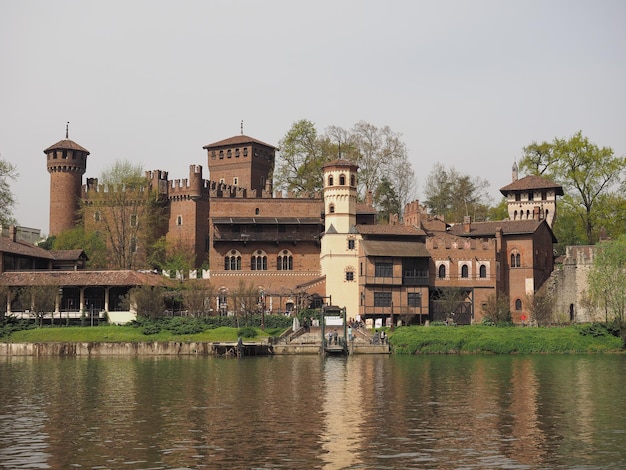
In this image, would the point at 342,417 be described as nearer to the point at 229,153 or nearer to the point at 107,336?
the point at 107,336

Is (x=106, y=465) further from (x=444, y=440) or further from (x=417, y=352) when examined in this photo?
(x=417, y=352)

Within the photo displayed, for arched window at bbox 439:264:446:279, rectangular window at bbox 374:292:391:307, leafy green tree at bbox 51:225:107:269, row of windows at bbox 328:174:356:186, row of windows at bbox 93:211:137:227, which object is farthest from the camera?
row of windows at bbox 93:211:137:227

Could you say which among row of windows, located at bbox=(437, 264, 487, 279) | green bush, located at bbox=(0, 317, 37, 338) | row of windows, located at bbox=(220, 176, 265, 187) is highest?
row of windows, located at bbox=(220, 176, 265, 187)

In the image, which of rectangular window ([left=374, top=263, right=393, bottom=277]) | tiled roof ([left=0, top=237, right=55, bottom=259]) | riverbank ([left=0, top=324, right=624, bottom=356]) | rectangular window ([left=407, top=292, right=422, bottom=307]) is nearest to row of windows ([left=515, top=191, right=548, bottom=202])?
rectangular window ([left=407, top=292, right=422, bottom=307])

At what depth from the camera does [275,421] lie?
28234 mm

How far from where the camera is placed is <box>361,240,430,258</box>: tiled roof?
220 ft

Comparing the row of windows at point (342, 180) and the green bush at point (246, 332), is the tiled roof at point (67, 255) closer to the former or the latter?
the row of windows at point (342, 180)

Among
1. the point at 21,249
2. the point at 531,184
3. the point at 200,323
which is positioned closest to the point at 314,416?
the point at 200,323

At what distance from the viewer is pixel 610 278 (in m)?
62.0

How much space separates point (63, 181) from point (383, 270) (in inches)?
1364

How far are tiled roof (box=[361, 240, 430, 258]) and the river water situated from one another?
20202 millimetres

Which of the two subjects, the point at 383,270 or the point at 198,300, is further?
the point at 383,270

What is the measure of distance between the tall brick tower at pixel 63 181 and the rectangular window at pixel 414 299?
116 ft

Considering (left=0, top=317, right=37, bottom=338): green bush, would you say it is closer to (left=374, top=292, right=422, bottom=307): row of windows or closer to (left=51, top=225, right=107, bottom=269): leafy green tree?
(left=51, top=225, right=107, bottom=269): leafy green tree
